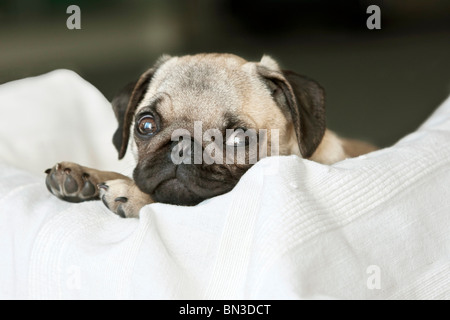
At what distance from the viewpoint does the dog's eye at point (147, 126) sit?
210 centimetres

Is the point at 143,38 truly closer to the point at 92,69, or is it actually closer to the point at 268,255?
the point at 92,69

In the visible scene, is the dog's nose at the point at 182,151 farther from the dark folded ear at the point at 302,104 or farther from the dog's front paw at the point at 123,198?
the dark folded ear at the point at 302,104

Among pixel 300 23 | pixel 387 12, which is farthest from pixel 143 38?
pixel 387 12

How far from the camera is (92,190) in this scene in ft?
6.59

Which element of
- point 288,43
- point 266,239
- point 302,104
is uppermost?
point 302,104

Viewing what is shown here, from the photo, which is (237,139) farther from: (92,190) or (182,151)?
(92,190)

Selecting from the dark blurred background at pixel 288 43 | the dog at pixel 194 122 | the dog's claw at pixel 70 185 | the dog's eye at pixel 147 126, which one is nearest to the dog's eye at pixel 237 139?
the dog at pixel 194 122

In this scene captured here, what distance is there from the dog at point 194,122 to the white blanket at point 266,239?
17 cm

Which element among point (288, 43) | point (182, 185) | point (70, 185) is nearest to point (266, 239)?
point (182, 185)

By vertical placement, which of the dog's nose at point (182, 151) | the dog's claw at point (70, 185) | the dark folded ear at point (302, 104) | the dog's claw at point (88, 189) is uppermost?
the dark folded ear at point (302, 104)

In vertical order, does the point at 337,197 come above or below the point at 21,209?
above

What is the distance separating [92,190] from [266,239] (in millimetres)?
890
